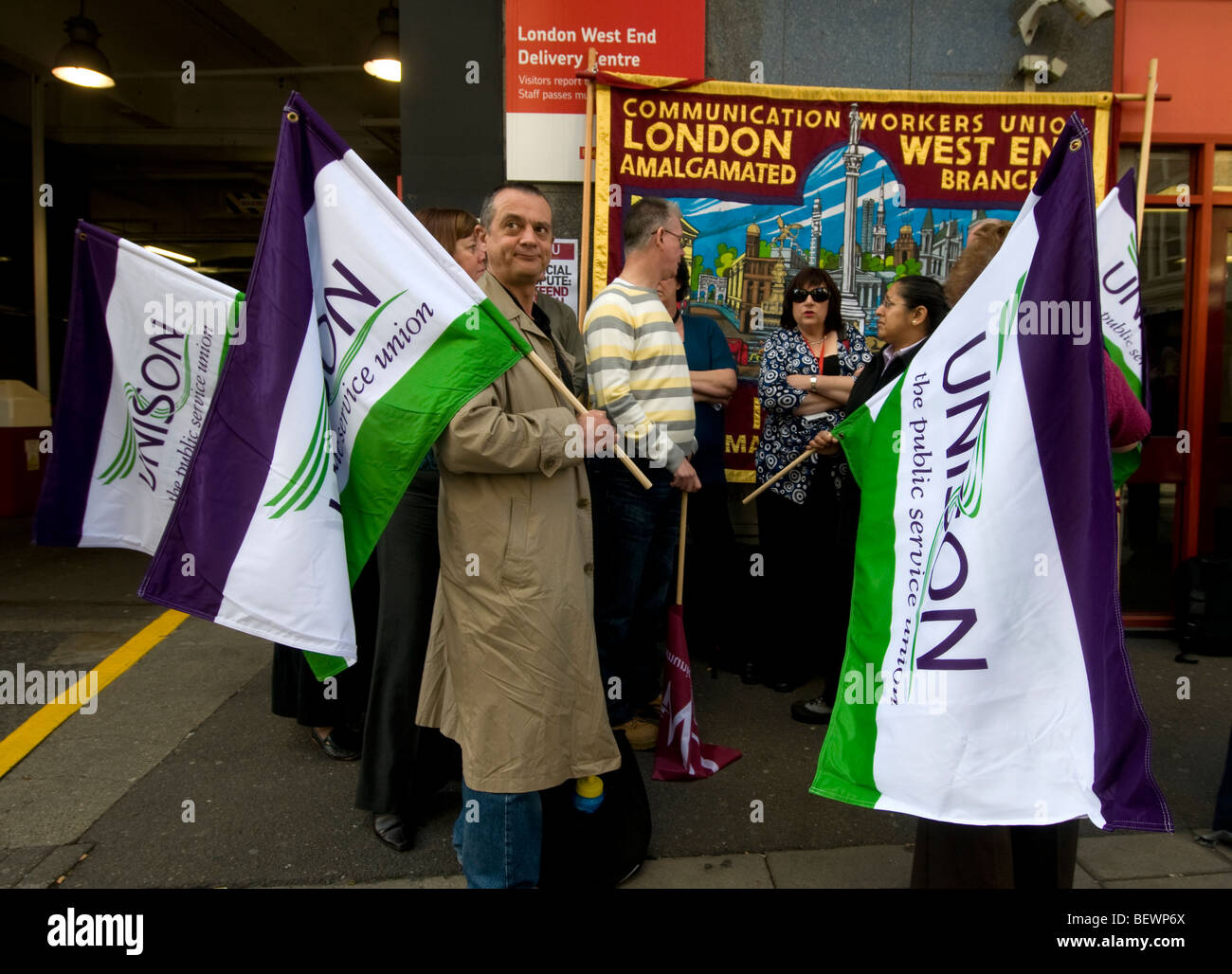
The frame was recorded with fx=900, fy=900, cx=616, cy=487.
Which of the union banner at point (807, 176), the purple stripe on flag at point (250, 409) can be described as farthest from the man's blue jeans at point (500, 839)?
the union banner at point (807, 176)

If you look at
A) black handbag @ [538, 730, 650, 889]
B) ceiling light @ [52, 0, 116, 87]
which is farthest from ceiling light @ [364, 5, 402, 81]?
black handbag @ [538, 730, 650, 889]

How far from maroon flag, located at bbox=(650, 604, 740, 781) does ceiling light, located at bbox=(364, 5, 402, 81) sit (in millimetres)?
5960

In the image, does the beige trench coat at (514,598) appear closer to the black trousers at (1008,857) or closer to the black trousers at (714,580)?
the black trousers at (1008,857)

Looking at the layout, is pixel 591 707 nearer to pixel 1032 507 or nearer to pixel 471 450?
pixel 471 450

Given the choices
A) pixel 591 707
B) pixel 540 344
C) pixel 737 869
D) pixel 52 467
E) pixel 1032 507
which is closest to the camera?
pixel 1032 507

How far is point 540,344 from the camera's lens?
2758mm

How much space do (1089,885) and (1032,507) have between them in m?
1.54

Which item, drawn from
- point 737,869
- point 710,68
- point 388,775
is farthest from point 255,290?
point 710,68

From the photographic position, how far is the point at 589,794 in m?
2.70

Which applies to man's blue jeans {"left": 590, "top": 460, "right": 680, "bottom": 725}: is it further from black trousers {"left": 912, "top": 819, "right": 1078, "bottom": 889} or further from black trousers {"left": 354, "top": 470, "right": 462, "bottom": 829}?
black trousers {"left": 912, "top": 819, "right": 1078, "bottom": 889}

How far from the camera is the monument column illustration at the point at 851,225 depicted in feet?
16.1

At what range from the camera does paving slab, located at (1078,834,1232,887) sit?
115 inches

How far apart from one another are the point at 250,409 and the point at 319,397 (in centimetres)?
17

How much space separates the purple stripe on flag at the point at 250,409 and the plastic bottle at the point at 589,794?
1.18m
